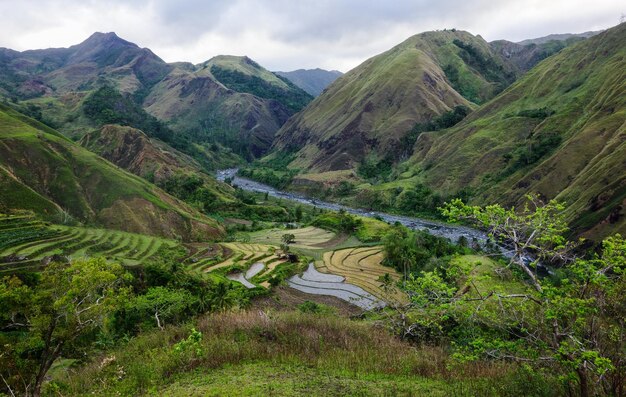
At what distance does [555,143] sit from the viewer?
106125 millimetres

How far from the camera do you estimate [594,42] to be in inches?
5866

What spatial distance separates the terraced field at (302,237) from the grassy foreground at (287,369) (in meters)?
65.4

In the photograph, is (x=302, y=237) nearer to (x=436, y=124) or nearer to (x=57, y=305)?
(x=57, y=305)

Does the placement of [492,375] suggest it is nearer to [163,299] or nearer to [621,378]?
[621,378]

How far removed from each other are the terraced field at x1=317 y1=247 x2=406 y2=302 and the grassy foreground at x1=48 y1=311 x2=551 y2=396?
35350 millimetres

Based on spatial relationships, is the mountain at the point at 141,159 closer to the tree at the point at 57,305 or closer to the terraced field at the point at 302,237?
the terraced field at the point at 302,237

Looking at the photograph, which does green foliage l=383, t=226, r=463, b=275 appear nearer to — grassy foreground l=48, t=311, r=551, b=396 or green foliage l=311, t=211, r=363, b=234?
green foliage l=311, t=211, r=363, b=234

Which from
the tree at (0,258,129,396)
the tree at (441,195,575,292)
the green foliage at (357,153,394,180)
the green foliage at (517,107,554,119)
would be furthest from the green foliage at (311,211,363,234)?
the tree at (441,195,575,292)

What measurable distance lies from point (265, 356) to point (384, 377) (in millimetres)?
6186

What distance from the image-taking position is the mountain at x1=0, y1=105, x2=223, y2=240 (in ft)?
258

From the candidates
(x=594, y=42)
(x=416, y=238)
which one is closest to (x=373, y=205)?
(x=416, y=238)

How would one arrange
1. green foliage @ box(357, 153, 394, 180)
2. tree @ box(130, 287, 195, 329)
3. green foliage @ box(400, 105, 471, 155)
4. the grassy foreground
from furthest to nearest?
1. green foliage @ box(357, 153, 394, 180)
2. green foliage @ box(400, 105, 471, 155)
3. tree @ box(130, 287, 195, 329)
4. the grassy foreground

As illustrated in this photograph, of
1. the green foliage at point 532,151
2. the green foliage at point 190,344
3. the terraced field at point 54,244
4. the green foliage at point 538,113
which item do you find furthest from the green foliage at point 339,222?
the green foliage at point 190,344

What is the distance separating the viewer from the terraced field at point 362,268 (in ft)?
208
